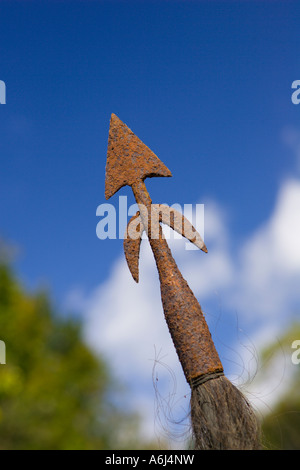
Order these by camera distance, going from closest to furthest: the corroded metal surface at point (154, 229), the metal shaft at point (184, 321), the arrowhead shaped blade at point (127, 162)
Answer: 1. the metal shaft at point (184, 321)
2. the corroded metal surface at point (154, 229)
3. the arrowhead shaped blade at point (127, 162)

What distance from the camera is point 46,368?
23.1 m

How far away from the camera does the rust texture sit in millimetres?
3717

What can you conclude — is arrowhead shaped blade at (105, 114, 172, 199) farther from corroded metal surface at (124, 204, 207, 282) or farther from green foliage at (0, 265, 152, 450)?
green foliage at (0, 265, 152, 450)

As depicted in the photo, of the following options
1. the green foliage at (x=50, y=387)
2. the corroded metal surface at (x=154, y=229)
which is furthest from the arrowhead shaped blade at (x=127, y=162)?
the green foliage at (x=50, y=387)

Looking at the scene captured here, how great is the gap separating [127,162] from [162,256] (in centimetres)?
100

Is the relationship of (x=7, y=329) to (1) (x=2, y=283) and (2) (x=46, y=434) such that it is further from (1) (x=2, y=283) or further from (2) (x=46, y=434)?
(2) (x=46, y=434)

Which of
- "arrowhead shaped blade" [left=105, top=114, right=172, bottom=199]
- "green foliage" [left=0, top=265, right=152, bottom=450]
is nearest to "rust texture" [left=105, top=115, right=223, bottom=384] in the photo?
"arrowhead shaped blade" [left=105, top=114, right=172, bottom=199]

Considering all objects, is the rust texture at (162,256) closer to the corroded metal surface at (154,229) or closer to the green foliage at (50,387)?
the corroded metal surface at (154,229)

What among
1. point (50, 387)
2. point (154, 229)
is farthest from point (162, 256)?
point (50, 387)

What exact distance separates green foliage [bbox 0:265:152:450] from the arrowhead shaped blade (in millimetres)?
12535

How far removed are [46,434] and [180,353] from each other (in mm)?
17829

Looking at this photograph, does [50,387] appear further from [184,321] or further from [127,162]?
[184,321]

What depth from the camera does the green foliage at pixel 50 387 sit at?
61.6 feet

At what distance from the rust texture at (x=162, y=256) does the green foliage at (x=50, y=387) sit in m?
12.6
